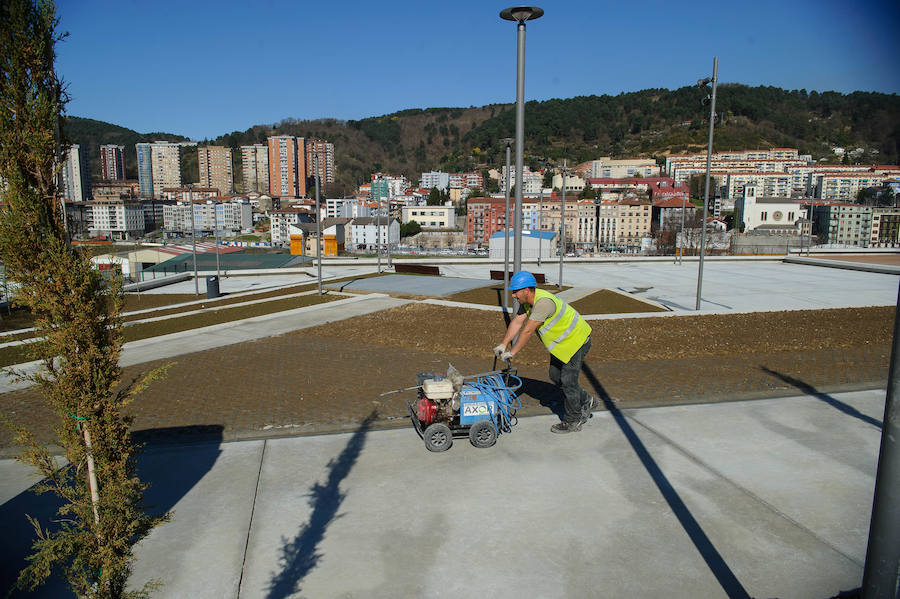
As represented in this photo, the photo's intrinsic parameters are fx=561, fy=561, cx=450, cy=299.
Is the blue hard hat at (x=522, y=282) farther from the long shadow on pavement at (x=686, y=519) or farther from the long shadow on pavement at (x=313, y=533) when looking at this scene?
the long shadow on pavement at (x=313, y=533)

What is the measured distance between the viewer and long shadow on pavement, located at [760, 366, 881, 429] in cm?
746

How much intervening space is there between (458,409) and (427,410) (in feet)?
1.22

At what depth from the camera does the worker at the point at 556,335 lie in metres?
6.38

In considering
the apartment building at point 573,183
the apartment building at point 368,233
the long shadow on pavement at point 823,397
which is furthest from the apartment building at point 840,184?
the long shadow on pavement at point 823,397

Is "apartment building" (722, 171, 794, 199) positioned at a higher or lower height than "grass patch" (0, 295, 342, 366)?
higher

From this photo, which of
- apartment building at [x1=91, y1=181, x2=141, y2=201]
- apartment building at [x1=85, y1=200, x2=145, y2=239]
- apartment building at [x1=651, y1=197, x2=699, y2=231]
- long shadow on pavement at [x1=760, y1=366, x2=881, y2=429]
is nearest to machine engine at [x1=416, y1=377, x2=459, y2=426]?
long shadow on pavement at [x1=760, y1=366, x2=881, y2=429]

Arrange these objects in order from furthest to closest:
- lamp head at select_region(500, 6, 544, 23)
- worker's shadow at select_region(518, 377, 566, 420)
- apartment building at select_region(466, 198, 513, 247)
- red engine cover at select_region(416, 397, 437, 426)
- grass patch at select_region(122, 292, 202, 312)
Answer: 1. apartment building at select_region(466, 198, 513, 247)
2. grass patch at select_region(122, 292, 202, 312)
3. lamp head at select_region(500, 6, 544, 23)
4. worker's shadow at select_region(518, 377, 566, 420)
5. red engine cover at select_region(416, 397, 437, 426)

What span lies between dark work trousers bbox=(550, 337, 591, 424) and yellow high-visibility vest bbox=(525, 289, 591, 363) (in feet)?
0.32

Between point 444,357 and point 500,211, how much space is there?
110 metres

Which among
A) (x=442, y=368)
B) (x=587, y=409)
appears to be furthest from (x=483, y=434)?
(x=442, y=368)

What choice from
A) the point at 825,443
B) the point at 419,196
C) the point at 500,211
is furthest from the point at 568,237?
the point at 825,443

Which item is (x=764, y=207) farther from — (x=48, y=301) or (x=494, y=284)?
(x=48, y=301)

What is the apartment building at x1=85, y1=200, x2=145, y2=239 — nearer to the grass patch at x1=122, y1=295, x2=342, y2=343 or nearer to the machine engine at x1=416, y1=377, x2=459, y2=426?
the grass patch at x1=122, y1=295, x2=342, y2=343

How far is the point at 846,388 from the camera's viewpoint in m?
8.85
